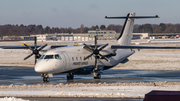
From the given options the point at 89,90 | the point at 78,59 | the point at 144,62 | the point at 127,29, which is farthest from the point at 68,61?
the point at 144,62

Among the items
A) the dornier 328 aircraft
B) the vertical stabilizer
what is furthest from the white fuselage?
the vertical stabilizer

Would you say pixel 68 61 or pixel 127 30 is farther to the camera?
pixel 127 30

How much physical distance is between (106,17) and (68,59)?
873cm

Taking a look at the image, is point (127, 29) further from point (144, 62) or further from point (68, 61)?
point (144, 62)

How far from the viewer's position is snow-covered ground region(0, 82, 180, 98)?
1758 centimetres

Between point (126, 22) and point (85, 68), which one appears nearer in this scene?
point (85, 68)

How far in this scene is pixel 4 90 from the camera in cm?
1983

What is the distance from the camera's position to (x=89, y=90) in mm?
19719

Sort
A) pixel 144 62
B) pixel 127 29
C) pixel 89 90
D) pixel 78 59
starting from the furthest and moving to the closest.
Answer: pixel 144 62 → pixel 127 29 → pixel 78 59 → pixel 89 90

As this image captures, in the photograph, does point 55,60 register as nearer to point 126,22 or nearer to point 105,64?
point 105,64

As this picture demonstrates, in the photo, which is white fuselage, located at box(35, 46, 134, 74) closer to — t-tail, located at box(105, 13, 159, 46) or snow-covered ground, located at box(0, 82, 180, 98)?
t-tail, located at box(105, 13, 159, 46)

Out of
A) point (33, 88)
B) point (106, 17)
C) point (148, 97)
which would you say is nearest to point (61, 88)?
point (33, 88)

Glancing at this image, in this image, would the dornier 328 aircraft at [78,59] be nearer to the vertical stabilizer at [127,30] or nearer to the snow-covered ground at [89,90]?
the vertical stabilizer at [127,30]

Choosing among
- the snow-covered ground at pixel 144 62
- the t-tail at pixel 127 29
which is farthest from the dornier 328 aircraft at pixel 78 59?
the snow-covered ground at pixel 144 62
